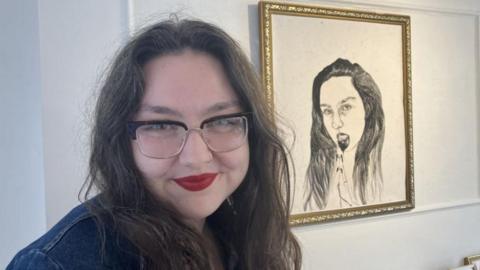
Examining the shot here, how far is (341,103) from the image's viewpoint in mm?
1786

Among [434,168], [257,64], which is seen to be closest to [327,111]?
[257,64]

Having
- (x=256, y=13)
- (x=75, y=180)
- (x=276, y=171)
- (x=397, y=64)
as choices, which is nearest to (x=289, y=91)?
(x=256, y=13)

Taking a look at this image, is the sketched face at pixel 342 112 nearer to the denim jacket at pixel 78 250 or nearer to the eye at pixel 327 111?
the eye at pixel 327 111

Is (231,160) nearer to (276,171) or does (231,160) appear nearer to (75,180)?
(276,171)

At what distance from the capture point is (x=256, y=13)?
5.33 ft

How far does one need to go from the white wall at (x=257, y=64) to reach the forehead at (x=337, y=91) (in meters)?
0.30

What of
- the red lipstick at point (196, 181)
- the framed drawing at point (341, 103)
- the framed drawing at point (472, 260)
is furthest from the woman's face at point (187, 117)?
the framed drawing at point (472, 260)

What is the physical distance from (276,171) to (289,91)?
2.30 ft

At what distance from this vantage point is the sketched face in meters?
1.76

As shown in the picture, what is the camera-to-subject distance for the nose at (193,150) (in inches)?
30.8

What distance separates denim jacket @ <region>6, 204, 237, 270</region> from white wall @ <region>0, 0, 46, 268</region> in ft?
2.00

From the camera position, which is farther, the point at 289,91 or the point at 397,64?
the point at 397,64

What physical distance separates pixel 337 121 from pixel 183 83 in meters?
1.11

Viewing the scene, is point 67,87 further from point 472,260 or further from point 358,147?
point 472,260
